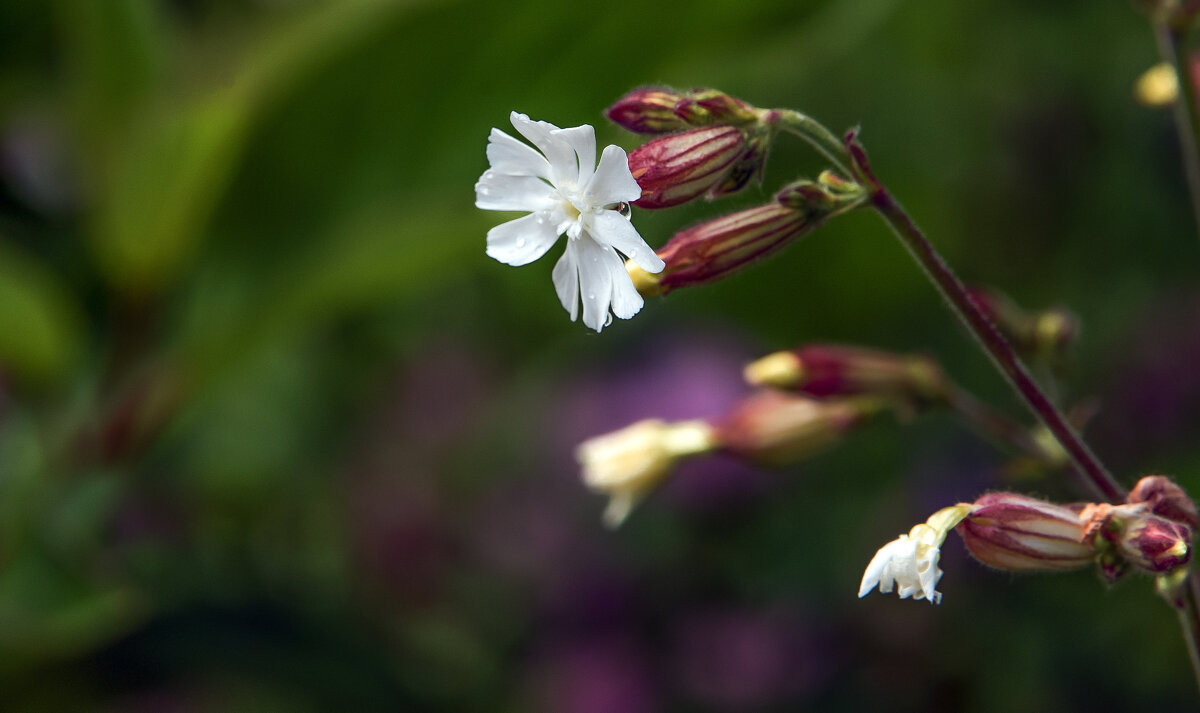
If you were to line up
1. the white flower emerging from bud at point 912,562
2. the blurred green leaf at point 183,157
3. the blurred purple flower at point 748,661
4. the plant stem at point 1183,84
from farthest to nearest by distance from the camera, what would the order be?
the blurred purple flower at point 748,661
the blurred green leaf at point 183,157
the plant stem at point 1183,84
the white flower emerging from bud at point 912,562

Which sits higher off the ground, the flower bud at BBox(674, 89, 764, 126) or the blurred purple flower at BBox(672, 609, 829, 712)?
the flower bud at BBox(674, 89, 764, 126)

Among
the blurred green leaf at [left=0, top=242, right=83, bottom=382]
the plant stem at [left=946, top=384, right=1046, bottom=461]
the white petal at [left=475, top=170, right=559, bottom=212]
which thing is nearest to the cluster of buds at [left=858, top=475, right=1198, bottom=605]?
the plant stem at [left=946, top=384, right=1046, bottom=461]

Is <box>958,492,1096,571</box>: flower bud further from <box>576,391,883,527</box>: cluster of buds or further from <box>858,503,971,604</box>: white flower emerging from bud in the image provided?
<box>576,391,883,527</box>: cluster of buds

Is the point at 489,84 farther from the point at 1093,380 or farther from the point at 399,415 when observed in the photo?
the point at 1093,380

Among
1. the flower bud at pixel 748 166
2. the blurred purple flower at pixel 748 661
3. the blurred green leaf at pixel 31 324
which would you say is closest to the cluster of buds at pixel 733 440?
the flower bud at pixel 748 166

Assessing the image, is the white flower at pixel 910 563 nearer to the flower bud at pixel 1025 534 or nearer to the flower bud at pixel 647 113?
the flower bud at pixel 1025 534

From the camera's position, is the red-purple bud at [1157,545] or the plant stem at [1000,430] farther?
the plant stem at [1000,430]

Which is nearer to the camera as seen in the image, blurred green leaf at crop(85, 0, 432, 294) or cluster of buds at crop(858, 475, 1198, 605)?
cluster of buds at crop(858, 475, 1198, 605)

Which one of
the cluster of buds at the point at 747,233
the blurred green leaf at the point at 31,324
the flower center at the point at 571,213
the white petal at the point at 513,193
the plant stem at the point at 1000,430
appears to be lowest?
the plant stem at the point at 1000,430

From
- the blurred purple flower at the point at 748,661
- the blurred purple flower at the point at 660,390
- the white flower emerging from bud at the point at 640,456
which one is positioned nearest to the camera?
the white flower emerging from bud at the point at 640,456
